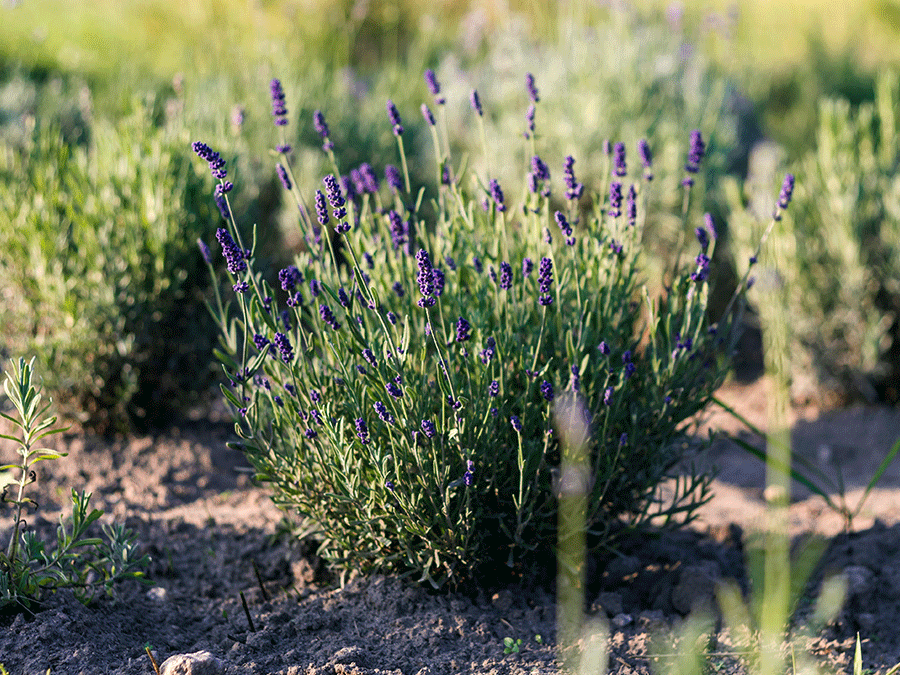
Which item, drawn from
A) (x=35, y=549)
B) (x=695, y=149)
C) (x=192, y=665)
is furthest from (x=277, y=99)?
(x=192, y=665)

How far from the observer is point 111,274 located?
3127 millimetres

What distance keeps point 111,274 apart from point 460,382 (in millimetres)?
1713

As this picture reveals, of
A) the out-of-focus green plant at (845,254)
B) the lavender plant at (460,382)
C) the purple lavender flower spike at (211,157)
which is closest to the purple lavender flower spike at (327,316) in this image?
the lavender plant at (460,382)

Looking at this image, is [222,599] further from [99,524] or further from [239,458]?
[239,458]

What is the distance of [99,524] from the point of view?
2.63 meters

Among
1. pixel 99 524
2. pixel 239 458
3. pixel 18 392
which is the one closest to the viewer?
pixel 18 392

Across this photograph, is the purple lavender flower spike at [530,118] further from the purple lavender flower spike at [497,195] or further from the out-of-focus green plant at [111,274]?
the out-of-focus green plant at [111,274]

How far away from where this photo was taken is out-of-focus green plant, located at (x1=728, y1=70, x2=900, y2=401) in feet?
12.8

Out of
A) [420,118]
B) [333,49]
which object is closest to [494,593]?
[420,118]

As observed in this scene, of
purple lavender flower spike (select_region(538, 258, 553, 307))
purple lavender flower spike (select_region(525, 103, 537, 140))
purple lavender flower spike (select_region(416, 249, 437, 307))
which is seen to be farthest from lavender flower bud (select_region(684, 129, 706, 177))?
purple lavender flower spike (select_region(416, 249, 437, 307))

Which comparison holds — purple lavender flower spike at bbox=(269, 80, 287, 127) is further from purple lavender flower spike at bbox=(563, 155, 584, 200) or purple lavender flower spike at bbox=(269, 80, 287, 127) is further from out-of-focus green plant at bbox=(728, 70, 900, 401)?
out-of-focus green plant at bbox=(728, 70, 900, 401)

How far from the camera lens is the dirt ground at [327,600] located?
1.99 metres

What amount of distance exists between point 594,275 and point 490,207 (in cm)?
37

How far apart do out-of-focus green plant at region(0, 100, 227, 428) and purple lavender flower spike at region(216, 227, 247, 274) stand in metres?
1.46
